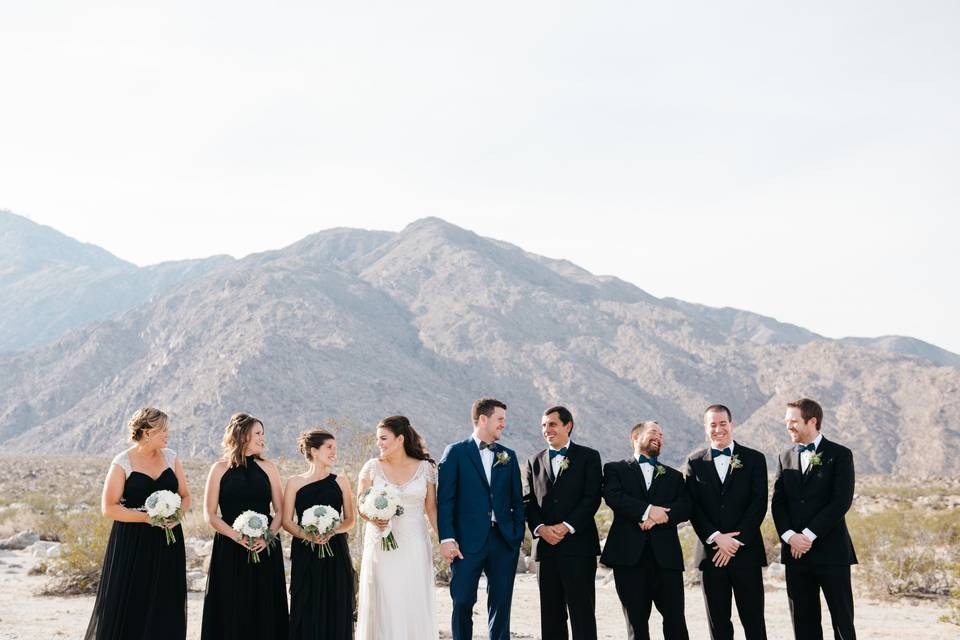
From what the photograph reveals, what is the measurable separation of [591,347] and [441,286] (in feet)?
61.5

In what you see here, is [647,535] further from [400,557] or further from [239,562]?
[239,562]

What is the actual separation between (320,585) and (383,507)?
2.95 ft

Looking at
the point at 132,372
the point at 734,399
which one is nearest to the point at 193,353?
the point at 132,372

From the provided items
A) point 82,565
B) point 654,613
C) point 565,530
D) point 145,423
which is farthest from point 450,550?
point 82,565

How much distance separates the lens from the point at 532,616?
1373 cm

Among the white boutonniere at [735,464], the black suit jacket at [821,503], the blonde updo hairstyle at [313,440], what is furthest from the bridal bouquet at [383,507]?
the black suit jacket at [821,503]

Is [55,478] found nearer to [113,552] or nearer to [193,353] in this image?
[193,353]

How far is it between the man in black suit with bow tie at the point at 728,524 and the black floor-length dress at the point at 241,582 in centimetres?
381

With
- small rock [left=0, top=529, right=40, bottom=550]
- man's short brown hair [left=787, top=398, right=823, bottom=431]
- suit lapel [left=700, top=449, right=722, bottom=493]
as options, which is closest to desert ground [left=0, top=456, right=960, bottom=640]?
small rock [left=0, top=529, right=40, bottom=550]

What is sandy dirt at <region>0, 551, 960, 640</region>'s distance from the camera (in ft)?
38.3

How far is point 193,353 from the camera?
66.9m

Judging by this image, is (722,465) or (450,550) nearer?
(450,550)

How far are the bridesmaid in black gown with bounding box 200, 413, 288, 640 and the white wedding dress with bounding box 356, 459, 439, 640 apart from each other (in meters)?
0.78

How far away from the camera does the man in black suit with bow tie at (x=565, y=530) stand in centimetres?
828
